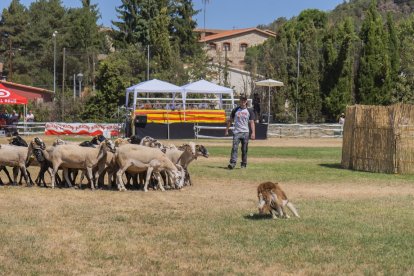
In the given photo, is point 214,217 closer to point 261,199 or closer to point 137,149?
point 261,199

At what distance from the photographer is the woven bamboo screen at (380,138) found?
2014 centimetres

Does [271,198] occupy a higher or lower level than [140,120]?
lower

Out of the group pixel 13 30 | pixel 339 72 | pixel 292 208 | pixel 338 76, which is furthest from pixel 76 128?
pixel 13 30

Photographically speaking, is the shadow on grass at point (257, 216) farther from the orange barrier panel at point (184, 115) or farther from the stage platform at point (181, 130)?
the orange barrier panel at point (184, 115)

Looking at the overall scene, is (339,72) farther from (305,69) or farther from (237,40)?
(237,40)

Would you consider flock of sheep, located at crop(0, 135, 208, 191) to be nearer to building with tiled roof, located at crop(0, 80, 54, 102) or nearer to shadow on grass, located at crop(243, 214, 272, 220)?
shadow on grass, located at crop(243, 214, 272, 220)

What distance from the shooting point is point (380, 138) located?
67.9 ft

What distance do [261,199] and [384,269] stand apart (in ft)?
10.6

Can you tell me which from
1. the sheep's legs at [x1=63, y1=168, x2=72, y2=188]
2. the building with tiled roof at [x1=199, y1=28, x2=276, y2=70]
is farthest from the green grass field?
the building with tiled roof at [x1=199, y1=28, x2=276, y2=70]

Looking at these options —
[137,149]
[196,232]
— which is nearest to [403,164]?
[137,149]

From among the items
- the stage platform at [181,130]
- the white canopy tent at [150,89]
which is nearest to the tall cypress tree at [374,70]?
the stage platform at [181,130]

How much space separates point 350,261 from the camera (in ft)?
28.4

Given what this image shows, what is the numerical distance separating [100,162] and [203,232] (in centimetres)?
572

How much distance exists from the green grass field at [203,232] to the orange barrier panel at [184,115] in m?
23.7
